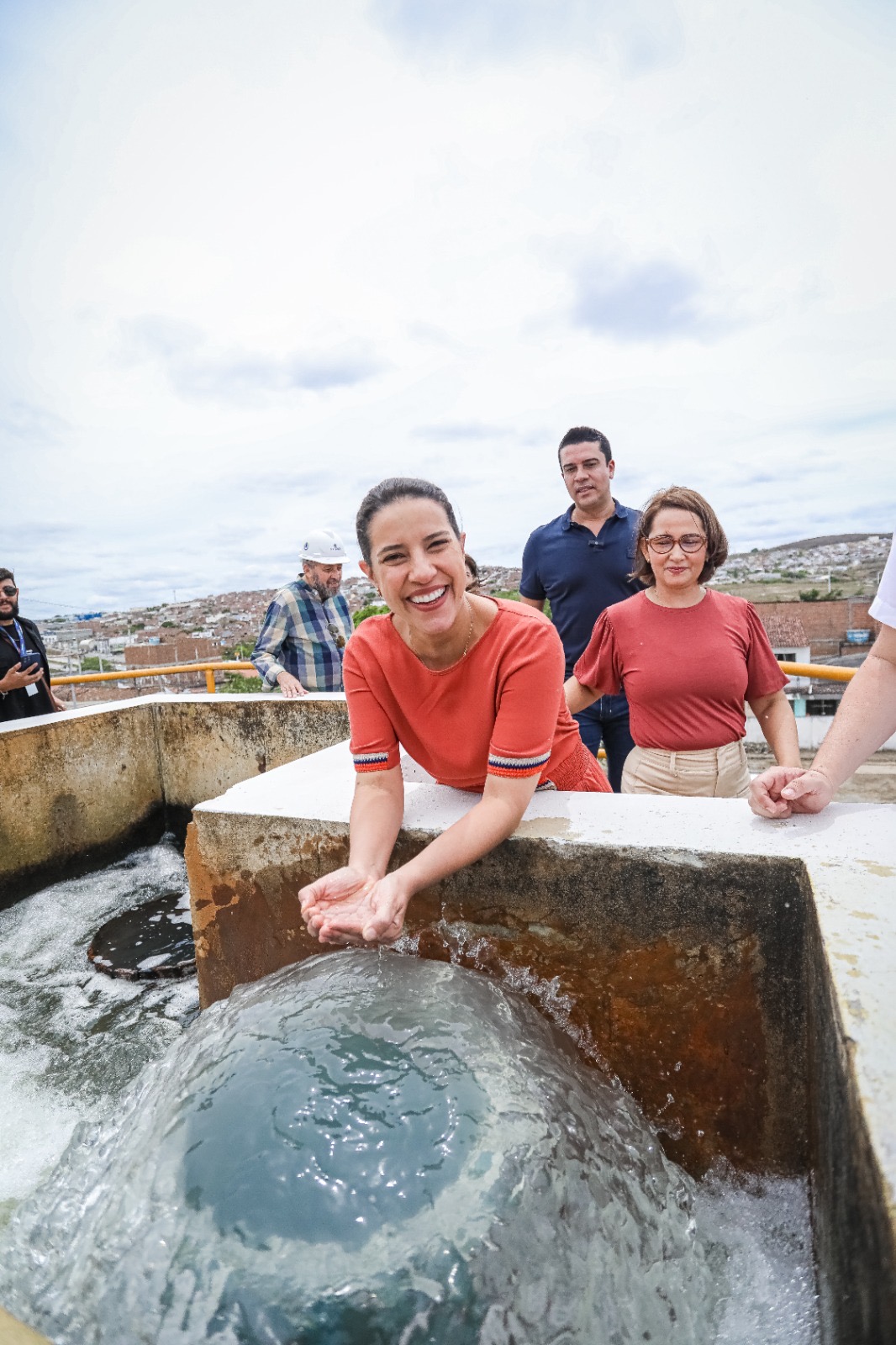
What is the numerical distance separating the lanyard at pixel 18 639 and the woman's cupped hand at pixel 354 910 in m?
3.87

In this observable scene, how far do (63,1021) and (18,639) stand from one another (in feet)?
8.98

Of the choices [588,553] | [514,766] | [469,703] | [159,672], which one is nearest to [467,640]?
[469,703]

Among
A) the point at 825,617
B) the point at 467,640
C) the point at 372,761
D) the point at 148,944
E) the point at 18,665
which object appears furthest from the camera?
the point at 825,617

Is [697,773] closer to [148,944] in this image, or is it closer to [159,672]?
[148,944]

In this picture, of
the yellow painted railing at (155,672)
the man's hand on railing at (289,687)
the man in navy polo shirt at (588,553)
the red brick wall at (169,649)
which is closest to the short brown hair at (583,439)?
the man in navy polo shirt at (588,553)

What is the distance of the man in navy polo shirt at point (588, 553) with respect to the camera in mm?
3424

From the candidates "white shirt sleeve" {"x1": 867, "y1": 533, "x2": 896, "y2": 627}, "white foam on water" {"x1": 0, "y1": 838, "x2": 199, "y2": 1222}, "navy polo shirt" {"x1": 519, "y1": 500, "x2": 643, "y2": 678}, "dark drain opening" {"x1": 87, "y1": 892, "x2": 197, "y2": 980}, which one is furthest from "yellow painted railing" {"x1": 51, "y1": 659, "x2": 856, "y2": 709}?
"white shirt sleeve" {"x1": 867, "y1": 533, "x2": 896, "y2": 627}

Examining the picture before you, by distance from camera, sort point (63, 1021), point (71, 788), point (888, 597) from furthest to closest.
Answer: point (71, 788), point (63, 1021), point (888, 597)

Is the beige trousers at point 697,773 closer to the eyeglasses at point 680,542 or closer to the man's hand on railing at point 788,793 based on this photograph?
the man's hand on railing at point 788,793

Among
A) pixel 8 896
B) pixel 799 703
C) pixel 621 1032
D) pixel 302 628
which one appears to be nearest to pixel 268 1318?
pixel 621 1032

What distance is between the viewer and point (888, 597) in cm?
164

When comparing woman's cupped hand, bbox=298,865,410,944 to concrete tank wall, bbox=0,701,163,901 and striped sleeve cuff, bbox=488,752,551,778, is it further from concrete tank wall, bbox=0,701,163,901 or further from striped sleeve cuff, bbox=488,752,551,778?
concrete tank wall, bbox=0,701,163,901

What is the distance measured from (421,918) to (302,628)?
9.82 ft

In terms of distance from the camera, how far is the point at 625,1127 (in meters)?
1.67
